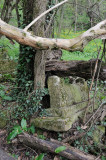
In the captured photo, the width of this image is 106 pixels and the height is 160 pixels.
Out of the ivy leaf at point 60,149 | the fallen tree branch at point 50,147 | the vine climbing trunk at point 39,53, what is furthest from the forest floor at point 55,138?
the vine climbing trunk at point 39,53

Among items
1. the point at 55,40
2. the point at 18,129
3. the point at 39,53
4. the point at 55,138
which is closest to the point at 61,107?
the point at 55,138

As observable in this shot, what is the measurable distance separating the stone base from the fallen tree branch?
386 mm

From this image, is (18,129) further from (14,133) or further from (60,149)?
(60,149)

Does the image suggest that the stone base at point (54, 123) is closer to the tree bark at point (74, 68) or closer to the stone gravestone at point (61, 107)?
the stone gravestone at point (61, 107)

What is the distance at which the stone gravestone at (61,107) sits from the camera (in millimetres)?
4090

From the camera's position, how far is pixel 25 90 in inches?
181

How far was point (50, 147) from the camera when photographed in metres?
3.70

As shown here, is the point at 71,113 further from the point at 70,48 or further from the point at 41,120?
the point at 70,48

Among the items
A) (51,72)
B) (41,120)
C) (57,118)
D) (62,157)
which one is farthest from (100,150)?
(51,72)

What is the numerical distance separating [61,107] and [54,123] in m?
0.49

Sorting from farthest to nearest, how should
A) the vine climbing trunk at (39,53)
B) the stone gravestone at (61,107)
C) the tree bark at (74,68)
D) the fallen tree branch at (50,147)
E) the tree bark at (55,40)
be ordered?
the stone gravestone at (61,107)
the vine climbing trunk at (39,53)
the tree bark at (74,68)
the fallen tree branch at (50,147)
the tree bark at (55,40)

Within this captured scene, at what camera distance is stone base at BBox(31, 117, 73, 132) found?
3984 millimetres

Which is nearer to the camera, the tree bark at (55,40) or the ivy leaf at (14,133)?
the tree bark at (55,40)

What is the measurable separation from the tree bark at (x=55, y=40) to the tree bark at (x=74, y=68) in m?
0.98
